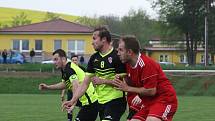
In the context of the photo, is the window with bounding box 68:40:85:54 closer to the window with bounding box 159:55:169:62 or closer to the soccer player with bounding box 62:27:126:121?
the window with bounding box 159:55:169:62

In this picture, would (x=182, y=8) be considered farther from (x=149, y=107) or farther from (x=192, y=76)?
(x=149, y=107)

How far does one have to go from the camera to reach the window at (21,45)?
3118 inches

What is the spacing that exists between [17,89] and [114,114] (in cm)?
3575

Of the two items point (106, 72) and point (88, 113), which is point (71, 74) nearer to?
point (88, 113)

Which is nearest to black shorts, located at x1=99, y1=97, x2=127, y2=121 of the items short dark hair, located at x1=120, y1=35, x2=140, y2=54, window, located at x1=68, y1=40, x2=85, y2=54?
short dark hair, located at x1=120, y1=35, x2=140, y2=54

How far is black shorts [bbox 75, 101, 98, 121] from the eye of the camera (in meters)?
11.3

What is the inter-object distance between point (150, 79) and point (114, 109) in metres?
1.93

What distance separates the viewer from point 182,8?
80.4 m

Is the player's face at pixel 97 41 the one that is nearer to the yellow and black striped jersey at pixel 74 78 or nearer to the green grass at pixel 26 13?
the yellow and black striped jersey at pixel 74 78

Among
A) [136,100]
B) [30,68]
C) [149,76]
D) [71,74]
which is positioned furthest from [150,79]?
[30,68]

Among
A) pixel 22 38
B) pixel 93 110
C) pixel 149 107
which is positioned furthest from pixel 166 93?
pixel 22 38

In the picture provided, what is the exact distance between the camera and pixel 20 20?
400 feet

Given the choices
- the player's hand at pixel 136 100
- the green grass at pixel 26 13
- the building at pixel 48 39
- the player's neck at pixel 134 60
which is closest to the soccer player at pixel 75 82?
the player's hand at pixel 136 100

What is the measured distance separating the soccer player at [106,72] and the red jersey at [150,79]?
1.43 metres
